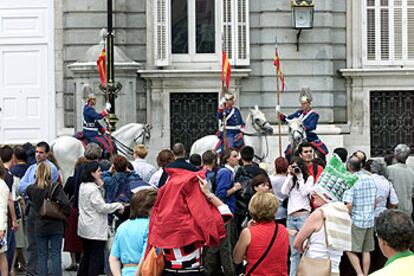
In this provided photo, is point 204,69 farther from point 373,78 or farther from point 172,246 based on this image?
point 172,246

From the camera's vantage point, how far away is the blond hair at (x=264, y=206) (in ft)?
27.0

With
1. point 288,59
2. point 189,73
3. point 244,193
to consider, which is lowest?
point 244,193

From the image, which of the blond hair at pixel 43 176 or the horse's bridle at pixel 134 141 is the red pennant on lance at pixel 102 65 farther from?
the blond hair at pixel 43 176

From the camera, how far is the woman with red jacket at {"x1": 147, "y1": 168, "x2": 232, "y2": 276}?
7719 mm

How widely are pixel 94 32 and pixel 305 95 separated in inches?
191

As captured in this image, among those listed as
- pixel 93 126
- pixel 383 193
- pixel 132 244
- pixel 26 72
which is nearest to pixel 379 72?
pixel 93 126

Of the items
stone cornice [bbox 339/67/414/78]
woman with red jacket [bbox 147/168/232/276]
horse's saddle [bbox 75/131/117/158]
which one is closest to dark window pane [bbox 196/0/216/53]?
stone cornice [bbox 339/67/414/78]

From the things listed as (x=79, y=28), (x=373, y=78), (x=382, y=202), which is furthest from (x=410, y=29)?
(x=382, y=202)

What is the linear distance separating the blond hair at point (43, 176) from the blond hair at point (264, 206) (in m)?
3.91

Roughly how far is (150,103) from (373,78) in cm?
474

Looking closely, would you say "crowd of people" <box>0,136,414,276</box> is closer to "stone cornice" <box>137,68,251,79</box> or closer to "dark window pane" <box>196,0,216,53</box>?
"stone cornice" <box>137,68,251,79</box>

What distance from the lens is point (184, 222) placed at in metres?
7.73

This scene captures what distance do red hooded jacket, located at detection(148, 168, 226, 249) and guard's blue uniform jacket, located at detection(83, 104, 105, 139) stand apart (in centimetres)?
1035

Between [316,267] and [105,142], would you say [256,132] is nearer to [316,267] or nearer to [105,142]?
[105,142]
